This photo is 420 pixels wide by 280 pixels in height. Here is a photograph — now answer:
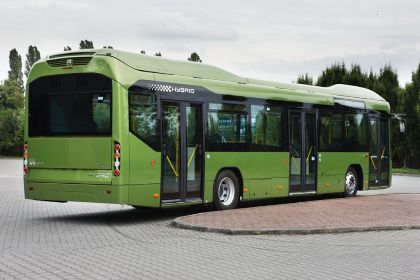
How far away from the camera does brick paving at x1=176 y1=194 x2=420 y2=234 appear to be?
12922mm

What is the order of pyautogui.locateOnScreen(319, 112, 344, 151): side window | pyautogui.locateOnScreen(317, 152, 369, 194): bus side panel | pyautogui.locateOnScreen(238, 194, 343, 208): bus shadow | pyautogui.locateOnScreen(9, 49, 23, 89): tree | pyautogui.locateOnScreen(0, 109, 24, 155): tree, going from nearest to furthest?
pyautogui.locateOnScreen(238, 194, 343, 208): bus shadow
pyautogui.locateOnScreen(317, 152, 369, 194): bus side panel
pyautogui.locateOnScreen(319, 112, 344, 151): side window
pyautogui.locateOnScreen(0, 109, 24, 155): tree
pyautogui.locateOnScreen(9, 49, 23, 89): tree

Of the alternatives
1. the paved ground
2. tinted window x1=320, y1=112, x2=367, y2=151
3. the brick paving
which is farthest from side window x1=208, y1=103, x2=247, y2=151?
tinted window x1=320, y1=112, x2=367, y2=151

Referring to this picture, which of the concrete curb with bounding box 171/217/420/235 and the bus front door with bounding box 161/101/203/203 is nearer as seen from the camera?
the concrete curb with bounding box 171/217/420/235

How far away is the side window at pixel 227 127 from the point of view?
53.1 feet

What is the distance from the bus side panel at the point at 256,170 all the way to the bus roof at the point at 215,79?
145 centimetres

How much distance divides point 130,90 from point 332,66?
175 feet

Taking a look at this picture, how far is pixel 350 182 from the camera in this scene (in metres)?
21.8

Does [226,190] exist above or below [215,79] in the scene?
below

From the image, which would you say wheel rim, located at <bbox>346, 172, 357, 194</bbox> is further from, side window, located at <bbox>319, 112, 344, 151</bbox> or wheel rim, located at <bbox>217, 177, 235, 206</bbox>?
wheel rim, located at <bbox>217, 177, 235, 206</bbox>

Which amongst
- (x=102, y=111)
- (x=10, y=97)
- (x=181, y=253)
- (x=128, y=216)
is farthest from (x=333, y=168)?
(x=10, y=97)

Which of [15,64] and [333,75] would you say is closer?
[333,75]

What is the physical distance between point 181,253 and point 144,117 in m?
4.63

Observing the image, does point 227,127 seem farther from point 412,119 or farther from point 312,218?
point 412,119

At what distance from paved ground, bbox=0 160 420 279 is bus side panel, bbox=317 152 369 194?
6.56 m
